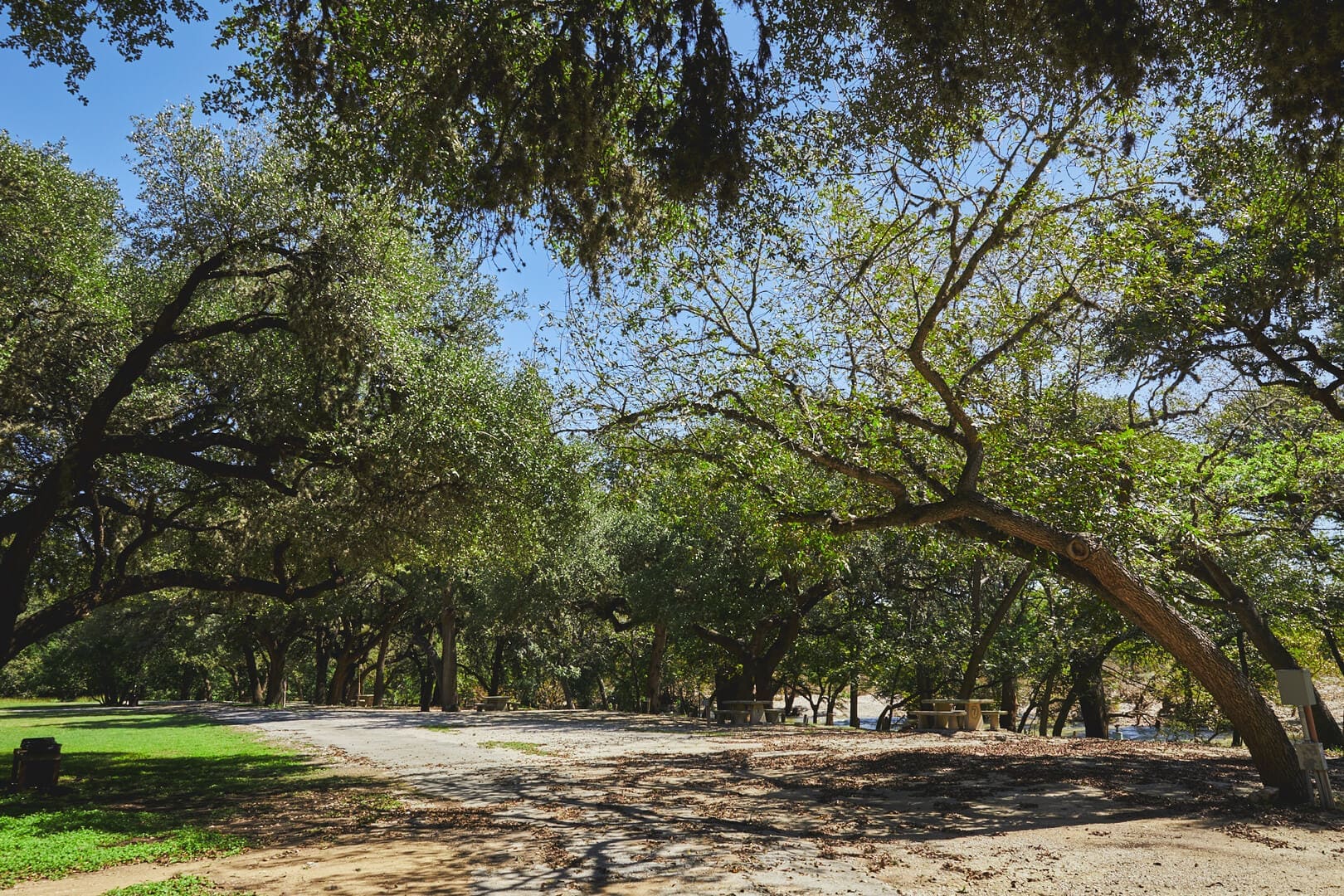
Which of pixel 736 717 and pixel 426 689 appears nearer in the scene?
pixel 736 717

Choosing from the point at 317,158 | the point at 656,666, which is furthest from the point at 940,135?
the point at 656,666

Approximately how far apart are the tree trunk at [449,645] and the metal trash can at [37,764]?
56.9 ft

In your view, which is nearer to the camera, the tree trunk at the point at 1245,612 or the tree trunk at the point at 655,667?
the tree trunk at the point at 1245,612

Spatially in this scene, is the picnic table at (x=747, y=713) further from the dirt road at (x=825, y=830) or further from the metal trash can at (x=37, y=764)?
the metal trash can at (x=37, y=764)

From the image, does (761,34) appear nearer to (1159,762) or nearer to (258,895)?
(258,895)

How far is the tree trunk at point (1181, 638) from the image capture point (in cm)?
885

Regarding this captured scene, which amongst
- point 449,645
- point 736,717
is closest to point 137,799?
point 736,717

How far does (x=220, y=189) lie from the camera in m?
11.9

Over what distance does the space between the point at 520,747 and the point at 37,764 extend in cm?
771

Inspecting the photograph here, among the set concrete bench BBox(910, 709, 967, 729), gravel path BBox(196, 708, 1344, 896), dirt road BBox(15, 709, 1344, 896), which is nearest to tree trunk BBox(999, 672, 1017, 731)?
concrete bench BBox(910, 709, 967, 729)

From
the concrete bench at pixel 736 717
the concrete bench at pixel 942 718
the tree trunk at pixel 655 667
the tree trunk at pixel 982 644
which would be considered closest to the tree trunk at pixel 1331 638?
the tree trunk at pixel 982 644

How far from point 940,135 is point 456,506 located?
8.57m

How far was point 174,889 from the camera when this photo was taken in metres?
5.60

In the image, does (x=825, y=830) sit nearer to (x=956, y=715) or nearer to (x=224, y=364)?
(x=224, y=364)
